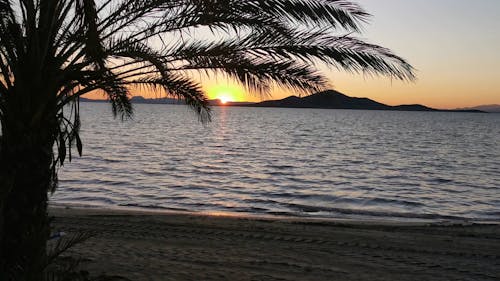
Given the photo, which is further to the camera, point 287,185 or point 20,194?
point 287,185

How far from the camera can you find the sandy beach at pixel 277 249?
7578 mm

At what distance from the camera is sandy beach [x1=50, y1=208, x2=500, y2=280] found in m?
7.58

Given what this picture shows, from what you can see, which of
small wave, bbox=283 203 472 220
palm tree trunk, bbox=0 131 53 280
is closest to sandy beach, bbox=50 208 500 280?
palm tree trunk, bbox=0 131 53 280

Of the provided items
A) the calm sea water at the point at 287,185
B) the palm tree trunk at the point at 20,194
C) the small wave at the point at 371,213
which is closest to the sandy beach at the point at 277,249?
the palm tree trunk at the point at 20,194

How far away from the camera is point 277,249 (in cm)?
912

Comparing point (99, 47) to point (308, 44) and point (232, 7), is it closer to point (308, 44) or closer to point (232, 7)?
point (232, 7)

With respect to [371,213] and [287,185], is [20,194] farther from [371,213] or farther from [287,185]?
[287,185]

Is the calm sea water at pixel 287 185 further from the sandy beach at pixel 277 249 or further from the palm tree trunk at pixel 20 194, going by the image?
the palm tree trunk at pixel 20 194

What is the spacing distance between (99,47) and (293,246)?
5395 mm

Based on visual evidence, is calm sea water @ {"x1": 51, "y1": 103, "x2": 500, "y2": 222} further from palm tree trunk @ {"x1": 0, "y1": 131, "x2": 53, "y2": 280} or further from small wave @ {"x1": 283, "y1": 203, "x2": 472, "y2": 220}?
palm tree trunk @ {"x1": 0, "y1": 131, "x2": 53, "y2": 280}

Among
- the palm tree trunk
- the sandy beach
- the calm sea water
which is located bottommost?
the calm sea water

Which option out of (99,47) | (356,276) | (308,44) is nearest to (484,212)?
(356,276)

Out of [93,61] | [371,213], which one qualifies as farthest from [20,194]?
[371,213]

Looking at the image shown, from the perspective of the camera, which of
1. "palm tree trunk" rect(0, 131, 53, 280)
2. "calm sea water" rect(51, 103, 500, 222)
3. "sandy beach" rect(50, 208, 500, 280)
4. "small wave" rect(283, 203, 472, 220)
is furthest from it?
"calm sea water" rect(51, 103, 500, 222)
